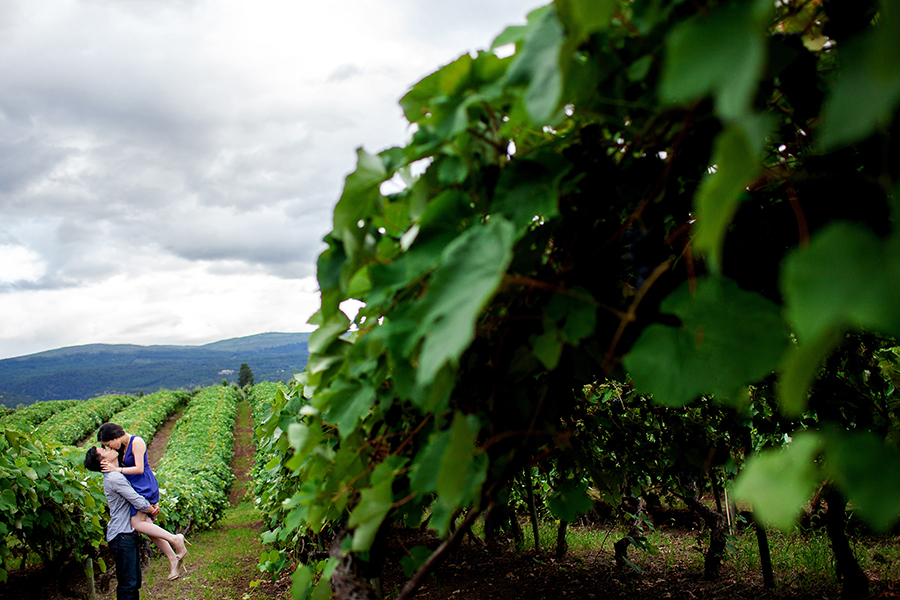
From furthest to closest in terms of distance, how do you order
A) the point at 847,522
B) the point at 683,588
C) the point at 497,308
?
1. the point at 847,522
2. the point at 683,588
3. the point at 497,308

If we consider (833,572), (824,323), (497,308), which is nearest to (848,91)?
(824,323)

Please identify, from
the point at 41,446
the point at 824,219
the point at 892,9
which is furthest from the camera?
the point at 41,446

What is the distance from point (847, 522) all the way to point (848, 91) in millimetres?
5854

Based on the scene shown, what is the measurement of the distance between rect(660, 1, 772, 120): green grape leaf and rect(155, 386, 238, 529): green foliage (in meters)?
10.1

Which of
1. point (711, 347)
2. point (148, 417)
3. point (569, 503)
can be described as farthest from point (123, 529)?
point (148, 417)

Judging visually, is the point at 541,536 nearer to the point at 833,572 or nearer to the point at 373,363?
the point at 833,572

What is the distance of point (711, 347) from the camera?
0.71 m

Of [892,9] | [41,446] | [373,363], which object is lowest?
[41,446]

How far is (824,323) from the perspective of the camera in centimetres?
39

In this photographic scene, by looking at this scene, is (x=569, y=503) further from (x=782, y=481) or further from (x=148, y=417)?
(x=148, y=417)

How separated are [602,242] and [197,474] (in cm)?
1532

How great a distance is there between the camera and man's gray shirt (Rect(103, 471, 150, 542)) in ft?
15.2

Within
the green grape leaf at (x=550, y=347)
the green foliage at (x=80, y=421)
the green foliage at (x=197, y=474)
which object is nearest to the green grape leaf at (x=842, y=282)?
the green grape leaf at (x=550, y=347)

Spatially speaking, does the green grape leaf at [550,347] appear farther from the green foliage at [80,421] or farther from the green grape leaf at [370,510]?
the green foliage at [80,421]
